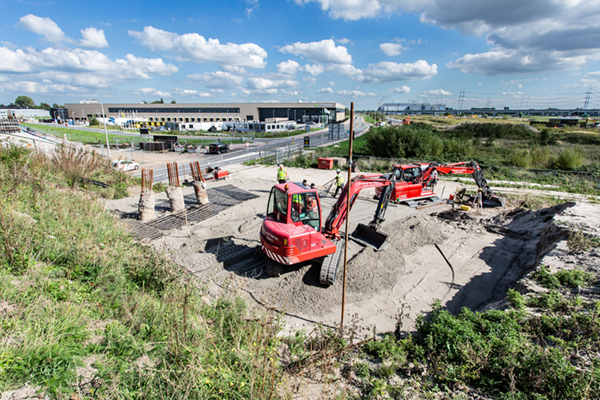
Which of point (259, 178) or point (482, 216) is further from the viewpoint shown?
point (259, 178)

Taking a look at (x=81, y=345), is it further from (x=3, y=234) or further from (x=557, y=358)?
(x=557, y=358)

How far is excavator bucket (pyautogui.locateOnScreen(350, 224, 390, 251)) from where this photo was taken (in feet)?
33.4

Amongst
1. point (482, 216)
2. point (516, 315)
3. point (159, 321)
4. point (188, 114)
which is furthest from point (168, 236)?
point (188, 114)

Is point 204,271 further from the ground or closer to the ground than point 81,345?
closer to the ground

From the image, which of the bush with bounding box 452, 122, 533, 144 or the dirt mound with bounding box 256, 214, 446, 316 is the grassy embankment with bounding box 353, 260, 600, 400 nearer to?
the dirt mound with bounding box 256, 214, 446, 316

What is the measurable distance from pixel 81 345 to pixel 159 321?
113 cm

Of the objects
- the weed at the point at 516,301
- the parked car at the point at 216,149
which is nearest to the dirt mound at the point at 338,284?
the weed at the point at 516,301

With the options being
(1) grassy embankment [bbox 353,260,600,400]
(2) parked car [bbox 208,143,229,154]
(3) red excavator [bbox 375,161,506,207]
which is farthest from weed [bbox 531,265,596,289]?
(2) parked car [bbox 208,143,229,154]

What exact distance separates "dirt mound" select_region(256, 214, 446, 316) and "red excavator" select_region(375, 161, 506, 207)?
18.4ft

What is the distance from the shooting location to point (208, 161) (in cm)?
3531

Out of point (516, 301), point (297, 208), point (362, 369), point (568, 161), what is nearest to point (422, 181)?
point (297, 208)

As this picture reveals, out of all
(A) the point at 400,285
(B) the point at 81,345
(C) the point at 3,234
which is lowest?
(A) the point at 400,285

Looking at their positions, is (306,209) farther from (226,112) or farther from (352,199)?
(226,112)

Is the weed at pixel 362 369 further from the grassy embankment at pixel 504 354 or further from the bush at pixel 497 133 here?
the bush at pixel 497 133
